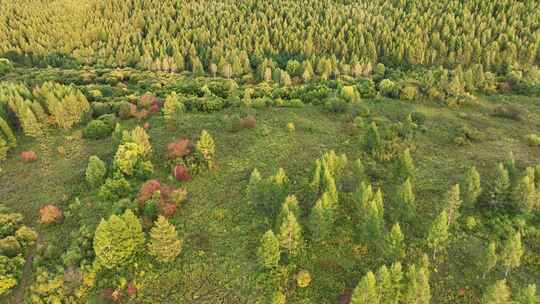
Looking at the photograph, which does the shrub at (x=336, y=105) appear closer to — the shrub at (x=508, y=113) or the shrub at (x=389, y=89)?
the shrub at (x=389, y=89)

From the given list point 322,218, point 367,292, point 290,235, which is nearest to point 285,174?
point 322,218

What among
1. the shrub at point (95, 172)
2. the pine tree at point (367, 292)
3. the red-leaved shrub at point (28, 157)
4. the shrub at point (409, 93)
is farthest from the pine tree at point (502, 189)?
the red-leaved shrub at point (28, 157)

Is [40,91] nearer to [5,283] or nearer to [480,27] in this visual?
[5,283]

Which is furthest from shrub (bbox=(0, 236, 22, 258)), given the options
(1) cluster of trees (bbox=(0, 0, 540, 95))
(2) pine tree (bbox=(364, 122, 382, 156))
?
(1) cluster of trees (bbox=(0, 0, 540, 95))

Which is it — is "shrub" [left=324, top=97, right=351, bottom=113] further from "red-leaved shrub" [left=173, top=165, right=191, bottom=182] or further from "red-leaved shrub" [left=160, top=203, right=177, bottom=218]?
"red-leaved shrub" [left=160, top=203, right=177, bottom=218]

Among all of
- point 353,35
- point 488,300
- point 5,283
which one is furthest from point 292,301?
point 353,35

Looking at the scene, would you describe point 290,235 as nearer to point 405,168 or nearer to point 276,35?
point 405,168
